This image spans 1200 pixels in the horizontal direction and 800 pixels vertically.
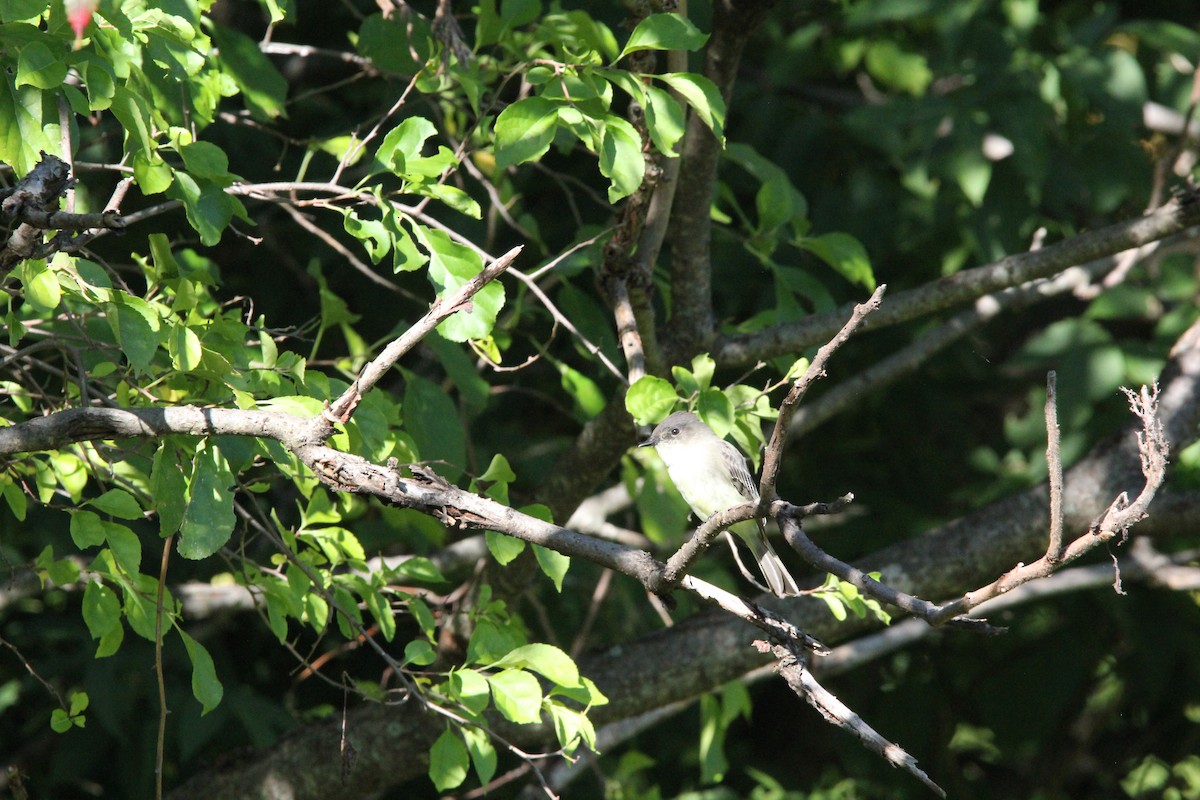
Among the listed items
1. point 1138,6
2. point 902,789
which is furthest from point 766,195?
point 1138,6

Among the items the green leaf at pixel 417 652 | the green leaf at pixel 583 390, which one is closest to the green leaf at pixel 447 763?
the green leaf at pixel 417 652

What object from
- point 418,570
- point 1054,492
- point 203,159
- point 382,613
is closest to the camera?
point 1054,492

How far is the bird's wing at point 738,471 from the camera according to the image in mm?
3910

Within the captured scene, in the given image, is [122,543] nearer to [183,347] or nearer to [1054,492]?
[183,347]

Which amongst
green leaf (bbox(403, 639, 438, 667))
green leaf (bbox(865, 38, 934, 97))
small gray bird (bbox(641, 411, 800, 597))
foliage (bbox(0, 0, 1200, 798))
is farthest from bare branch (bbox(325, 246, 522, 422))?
green leaf (bbox(865, 38, 934, 97))

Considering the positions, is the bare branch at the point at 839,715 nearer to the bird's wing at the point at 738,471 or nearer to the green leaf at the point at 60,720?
the green leaf at the point at 60,720

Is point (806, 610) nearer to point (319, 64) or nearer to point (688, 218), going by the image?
point (688, 218)

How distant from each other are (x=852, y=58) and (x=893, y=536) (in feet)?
6.91

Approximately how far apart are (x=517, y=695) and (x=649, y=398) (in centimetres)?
69

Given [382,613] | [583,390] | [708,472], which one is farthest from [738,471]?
[382,613]

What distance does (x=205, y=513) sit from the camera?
7.39ft

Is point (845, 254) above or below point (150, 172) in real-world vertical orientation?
below

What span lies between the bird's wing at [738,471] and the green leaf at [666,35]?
156cm

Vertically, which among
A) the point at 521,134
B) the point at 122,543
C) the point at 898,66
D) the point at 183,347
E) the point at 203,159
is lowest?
the point at 898,66
